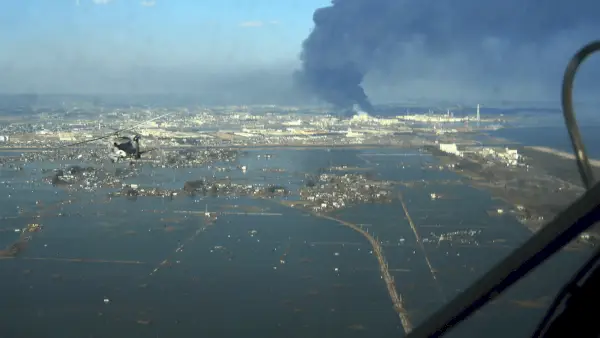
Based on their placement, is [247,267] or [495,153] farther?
[495,153]

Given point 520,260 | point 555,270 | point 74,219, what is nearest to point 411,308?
point 555,270

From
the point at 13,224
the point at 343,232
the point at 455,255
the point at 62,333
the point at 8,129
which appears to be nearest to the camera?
the point at 62,333

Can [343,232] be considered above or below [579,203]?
below

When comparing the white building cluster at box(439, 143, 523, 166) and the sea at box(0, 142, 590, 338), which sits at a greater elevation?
the white building cluster at box(439, 143, 523, 166)

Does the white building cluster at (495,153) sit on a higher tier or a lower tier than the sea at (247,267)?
higher

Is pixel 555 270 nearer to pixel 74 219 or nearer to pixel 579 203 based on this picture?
pixel 579 203

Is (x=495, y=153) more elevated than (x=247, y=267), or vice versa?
(x=495, y=153)

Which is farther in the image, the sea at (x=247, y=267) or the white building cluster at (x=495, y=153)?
the white building cluster at (x=495, y=153)

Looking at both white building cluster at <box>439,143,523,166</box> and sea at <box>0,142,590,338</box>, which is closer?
sea at <box>0,142,590,338</box>
